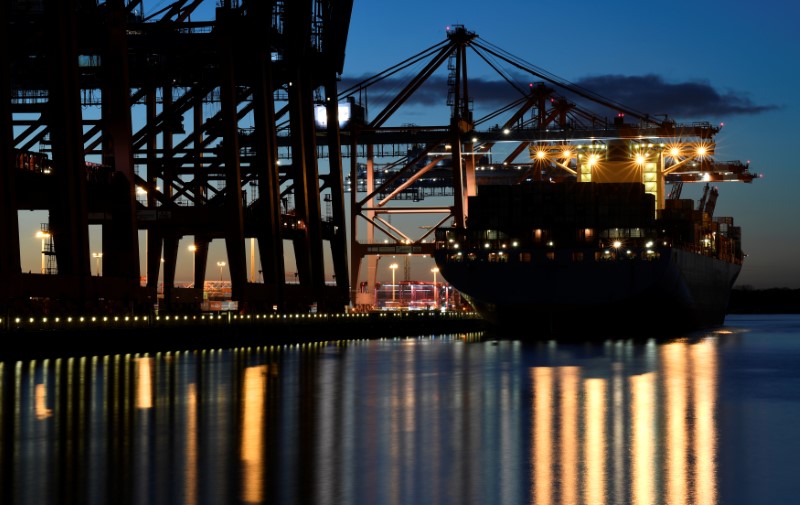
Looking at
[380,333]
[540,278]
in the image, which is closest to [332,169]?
[380,333]

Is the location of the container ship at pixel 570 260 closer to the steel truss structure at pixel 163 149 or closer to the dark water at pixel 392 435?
the steel truss structure at pixel 163 149

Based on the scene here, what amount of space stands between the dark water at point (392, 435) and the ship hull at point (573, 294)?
27.1m

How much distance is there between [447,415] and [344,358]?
2241 cm

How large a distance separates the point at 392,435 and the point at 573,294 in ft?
154

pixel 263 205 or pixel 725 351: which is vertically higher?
pixel 263 205

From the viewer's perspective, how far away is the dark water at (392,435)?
1544cm

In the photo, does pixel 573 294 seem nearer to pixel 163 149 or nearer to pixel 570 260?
pixel 570 260

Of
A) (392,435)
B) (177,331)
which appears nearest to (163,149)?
(177,331)

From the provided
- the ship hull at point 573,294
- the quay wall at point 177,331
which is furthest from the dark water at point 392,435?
the ship hull at point 573,294

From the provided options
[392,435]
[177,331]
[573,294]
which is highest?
[573,294]

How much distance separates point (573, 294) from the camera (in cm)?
6694

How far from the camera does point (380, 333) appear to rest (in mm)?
72688

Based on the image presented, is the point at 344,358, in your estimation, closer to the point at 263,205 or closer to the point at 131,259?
the point at 131,259

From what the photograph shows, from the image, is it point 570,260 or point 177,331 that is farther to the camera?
point 570,260
